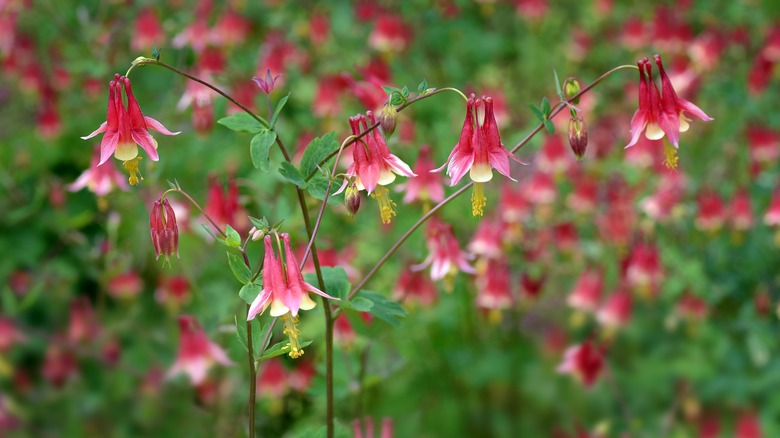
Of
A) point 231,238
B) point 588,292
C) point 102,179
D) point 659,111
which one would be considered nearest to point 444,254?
point 659,111

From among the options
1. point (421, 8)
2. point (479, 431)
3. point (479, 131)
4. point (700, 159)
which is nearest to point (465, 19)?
point (421, 8)

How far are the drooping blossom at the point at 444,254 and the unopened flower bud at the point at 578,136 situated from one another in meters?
0.57

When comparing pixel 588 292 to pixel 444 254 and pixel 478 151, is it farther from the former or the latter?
pixel 478 151

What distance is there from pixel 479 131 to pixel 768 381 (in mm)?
2039

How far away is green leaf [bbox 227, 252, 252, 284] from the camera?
131 centimetres

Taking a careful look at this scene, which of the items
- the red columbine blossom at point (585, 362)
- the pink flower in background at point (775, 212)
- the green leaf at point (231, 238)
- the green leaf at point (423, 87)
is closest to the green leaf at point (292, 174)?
the green leaf at point (231, 238)

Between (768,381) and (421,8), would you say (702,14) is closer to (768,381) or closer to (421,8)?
(421,8)

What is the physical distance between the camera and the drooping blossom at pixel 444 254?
196cm

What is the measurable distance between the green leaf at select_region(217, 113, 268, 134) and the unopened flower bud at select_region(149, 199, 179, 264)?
16 cm

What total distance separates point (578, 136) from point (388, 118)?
0.33 m

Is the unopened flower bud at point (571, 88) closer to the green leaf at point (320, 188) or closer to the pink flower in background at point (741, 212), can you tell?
the green leaf at point (320, 188)

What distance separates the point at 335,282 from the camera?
158 cm

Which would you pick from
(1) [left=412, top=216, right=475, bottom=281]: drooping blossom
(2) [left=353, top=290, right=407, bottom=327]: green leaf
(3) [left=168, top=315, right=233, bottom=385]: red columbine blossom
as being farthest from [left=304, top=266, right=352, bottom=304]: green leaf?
(3) [left=168, top=315, right=233, bottom=385]: red columbine blossom

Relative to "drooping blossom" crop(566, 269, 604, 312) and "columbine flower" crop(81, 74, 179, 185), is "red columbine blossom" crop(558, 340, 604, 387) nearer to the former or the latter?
"drooping blossom" crop(566, 269, 604, 312)
